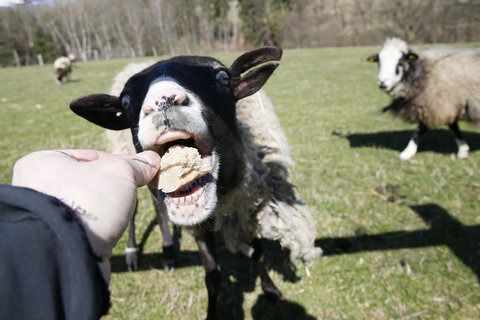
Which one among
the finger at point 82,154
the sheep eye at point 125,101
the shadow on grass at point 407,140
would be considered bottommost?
the shadow on grass at point 407,140

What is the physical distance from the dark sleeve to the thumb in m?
0.33

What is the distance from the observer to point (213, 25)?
54000 millimetres

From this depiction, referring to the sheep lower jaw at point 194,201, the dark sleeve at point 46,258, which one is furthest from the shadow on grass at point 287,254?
the dark sleeve at point 46,258

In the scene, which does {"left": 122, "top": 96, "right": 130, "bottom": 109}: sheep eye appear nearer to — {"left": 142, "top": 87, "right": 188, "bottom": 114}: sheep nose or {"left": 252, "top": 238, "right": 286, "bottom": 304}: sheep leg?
{"left": 142, "top": 87, "right": 188, "bottom": 114}: sheep nose

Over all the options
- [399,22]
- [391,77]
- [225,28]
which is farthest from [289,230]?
[225,28]

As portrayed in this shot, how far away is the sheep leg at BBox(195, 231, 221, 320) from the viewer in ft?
7.77

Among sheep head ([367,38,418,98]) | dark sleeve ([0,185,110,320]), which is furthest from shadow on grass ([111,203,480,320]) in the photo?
sheep head ([367,38,418,98])

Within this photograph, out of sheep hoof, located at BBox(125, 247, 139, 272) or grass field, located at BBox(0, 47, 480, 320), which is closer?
grass field, located at BBox(0, 47, 480, 320)

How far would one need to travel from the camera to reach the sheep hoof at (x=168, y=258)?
2994 mm

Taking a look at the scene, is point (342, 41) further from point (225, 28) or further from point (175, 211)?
point (175, 211)

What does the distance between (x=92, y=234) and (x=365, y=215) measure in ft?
11.4

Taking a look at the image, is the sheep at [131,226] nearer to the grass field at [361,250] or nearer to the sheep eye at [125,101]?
the grass field at [361,250]

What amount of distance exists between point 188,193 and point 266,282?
148cm

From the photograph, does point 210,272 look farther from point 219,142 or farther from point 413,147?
point 413,147
